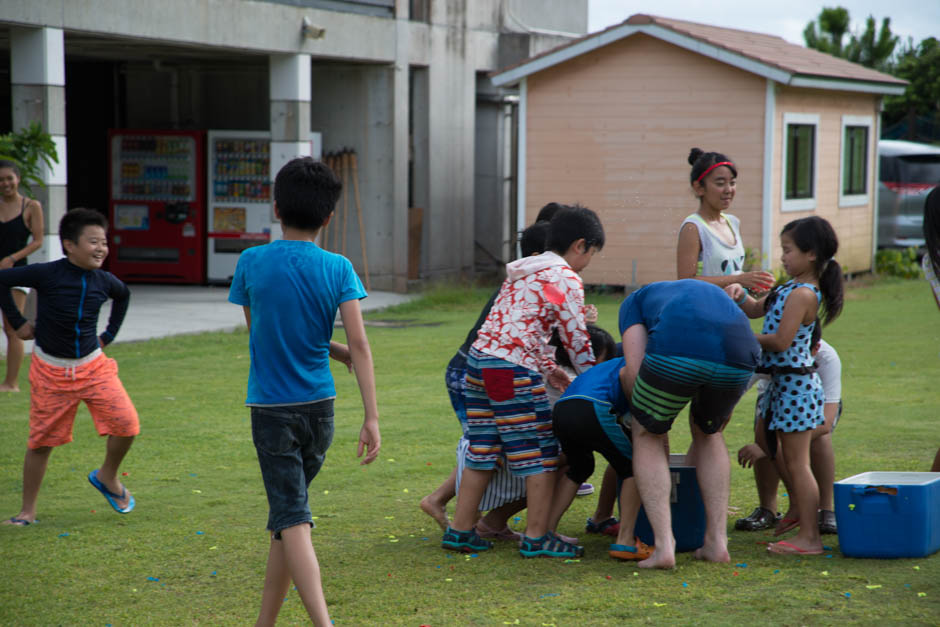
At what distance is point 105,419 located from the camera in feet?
18.4

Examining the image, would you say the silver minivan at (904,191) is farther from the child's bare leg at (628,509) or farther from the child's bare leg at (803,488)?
the child's bare leg at (628,509)

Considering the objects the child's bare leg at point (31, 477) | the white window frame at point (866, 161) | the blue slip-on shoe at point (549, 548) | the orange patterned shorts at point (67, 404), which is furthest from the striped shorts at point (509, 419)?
the white window frame at point (866, 161)

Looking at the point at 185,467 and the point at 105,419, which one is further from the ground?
the point at 105,419

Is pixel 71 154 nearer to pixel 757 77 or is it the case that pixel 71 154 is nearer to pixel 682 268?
pixel 757 77

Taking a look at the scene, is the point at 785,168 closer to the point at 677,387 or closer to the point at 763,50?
the point at 763,50

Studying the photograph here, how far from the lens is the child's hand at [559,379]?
16.7ft

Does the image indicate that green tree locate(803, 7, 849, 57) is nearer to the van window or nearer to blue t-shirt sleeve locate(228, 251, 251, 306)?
the van window

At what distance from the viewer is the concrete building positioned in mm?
15688

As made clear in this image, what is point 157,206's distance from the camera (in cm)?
1825

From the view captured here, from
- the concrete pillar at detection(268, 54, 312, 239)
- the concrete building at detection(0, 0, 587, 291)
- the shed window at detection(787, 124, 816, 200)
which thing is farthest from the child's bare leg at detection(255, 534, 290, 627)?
the shed window at detection(787, 124, 816, 200)

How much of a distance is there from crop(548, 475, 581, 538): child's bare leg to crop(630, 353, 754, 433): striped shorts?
55cm

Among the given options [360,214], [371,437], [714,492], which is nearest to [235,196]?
[360,214]

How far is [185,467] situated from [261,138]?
11509mm

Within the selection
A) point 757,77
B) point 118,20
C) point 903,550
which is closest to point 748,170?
point 757,77
